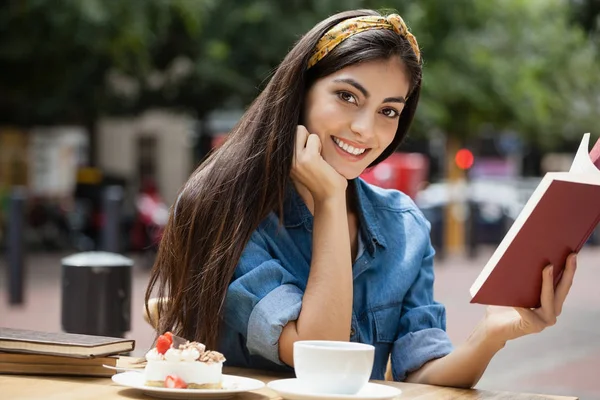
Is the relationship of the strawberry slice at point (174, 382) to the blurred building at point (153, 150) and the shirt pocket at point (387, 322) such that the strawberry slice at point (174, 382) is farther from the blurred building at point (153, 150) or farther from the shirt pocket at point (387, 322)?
the blurred building at point (153, 150)

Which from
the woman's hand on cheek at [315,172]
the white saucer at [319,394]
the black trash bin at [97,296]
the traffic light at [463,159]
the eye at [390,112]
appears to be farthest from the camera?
the traffic light at [463,159]

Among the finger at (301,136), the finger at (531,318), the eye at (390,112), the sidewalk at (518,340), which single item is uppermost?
the eye at (390,112)

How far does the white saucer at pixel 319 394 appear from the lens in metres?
2.03

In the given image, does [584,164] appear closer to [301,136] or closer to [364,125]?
[364,125]

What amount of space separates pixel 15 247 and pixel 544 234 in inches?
420

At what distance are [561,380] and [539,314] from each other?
259 inches

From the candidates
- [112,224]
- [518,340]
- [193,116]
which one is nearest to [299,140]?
[518,340]

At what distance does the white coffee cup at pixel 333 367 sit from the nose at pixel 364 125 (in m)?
0.82

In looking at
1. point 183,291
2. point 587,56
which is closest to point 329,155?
point 183,291

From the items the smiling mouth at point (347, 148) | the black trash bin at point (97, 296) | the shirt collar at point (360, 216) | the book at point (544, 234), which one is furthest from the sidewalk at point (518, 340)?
the book at point (544, 234)

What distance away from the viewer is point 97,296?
15.8 feet

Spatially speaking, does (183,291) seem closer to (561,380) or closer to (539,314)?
(539,314)

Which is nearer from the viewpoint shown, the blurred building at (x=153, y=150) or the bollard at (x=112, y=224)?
the bollard at (x=112, y=224)

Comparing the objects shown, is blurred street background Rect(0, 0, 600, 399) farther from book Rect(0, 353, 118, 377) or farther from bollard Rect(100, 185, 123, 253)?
book Rect(0, 353, 118, 377)
